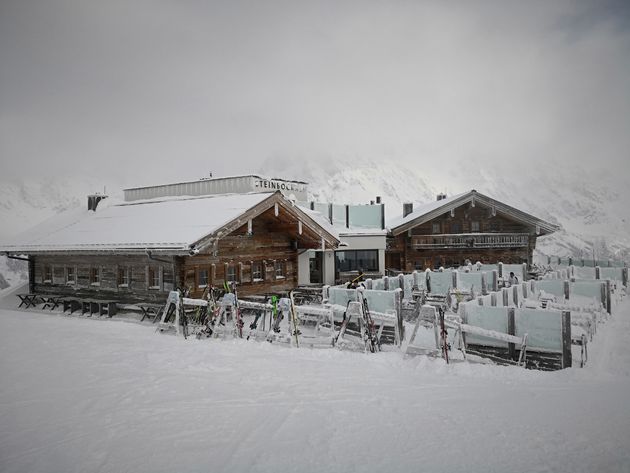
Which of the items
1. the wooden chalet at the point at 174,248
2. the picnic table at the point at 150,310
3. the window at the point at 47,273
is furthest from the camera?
the window at the point at 47,273

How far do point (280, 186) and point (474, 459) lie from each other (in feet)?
76.0

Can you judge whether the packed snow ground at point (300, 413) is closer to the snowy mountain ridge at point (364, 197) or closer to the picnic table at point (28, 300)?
the picnic table at point (28, 300)

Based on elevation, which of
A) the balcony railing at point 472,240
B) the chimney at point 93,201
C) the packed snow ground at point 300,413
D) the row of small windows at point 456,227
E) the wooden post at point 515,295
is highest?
the chimney at point 93,201

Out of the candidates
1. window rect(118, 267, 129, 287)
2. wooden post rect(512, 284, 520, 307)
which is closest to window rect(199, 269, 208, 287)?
window rect(118, 267, 129, 287)

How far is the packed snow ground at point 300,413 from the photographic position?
534 cm

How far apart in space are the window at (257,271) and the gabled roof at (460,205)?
13.8 meters

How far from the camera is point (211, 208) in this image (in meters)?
18.6

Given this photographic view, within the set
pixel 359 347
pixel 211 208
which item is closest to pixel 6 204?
pixel 211 208

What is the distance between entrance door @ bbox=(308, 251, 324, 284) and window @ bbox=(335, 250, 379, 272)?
1.81 metres

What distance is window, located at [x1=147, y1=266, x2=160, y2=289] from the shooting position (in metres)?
17.4

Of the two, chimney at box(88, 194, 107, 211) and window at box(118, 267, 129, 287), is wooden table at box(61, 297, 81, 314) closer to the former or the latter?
window at box(118, 267, 129, 287)

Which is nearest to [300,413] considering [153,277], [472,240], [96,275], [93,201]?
[153,277]

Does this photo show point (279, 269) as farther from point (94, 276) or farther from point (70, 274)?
point (70, 274)

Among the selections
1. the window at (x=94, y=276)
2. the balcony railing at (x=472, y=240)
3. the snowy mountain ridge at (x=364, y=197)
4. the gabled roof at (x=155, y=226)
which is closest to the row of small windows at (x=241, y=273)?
the gabled roof at (x=155, y=226)
